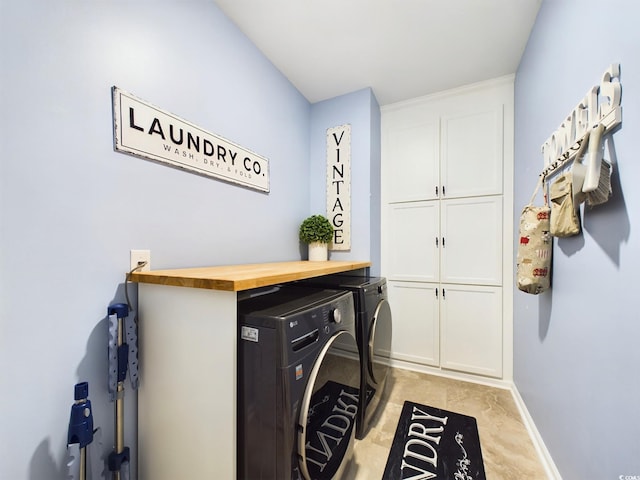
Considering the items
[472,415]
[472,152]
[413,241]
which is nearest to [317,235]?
[413,241]

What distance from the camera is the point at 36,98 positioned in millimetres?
782

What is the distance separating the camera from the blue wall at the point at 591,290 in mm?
696

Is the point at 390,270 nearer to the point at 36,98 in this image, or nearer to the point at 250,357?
the point at 250,357

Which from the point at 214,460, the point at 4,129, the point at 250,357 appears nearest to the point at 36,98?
the point at 4,129

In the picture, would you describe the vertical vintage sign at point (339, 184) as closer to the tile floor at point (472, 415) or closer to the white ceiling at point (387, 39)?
the white ceiling at point (387, 39)

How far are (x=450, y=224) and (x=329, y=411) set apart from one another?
182cm

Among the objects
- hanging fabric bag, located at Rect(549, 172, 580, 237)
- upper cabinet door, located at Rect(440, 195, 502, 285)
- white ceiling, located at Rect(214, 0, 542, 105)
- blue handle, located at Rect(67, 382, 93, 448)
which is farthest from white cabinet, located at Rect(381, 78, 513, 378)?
blue handle, located at Rect(67, 382, 93, 448)

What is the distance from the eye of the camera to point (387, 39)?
1647 mm

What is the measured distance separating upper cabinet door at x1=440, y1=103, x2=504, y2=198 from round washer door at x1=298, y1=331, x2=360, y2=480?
1728mm

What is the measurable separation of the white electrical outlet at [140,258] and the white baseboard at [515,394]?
194 cm

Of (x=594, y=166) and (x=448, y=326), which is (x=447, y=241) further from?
(x=594, y=166)

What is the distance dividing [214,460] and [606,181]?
155 cm

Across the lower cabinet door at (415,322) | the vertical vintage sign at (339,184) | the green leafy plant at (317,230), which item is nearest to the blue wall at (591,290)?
the lower cabinet door at (415,322)

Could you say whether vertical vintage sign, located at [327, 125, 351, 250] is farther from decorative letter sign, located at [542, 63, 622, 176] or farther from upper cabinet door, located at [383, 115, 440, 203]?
decorative letter sign, located at [542, 63, 622, 176]
